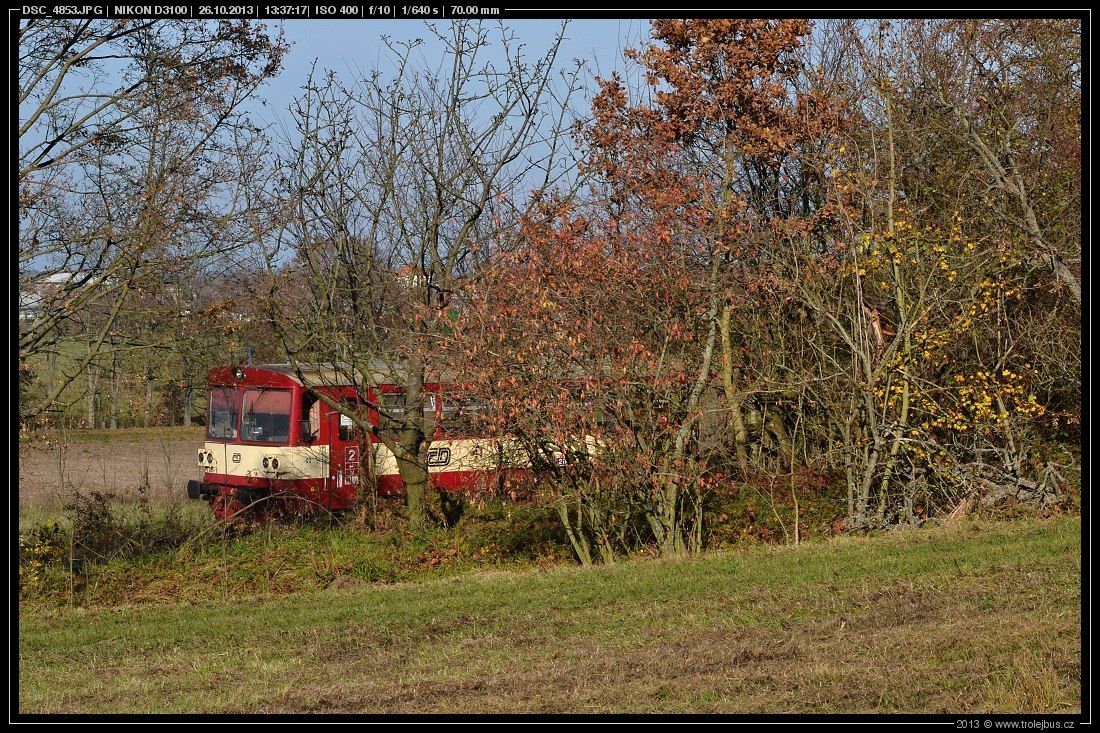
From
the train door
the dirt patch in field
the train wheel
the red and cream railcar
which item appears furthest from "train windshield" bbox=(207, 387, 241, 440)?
the train door

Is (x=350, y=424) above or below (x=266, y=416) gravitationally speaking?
below

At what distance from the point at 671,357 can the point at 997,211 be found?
19.8 ft

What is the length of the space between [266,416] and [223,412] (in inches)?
38.1

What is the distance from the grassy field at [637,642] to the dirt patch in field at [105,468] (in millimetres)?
4535

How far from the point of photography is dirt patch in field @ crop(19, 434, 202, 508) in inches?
620

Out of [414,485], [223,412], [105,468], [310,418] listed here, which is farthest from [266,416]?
[105,468]

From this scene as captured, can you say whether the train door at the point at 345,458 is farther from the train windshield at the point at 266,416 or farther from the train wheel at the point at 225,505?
the train wheel at the point at 225,505

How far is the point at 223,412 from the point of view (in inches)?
674

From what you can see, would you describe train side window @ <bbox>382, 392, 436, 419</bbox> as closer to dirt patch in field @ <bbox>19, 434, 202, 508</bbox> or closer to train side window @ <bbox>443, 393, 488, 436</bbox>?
train side window @ <bbox>443, 393, 488, 436</bbox>

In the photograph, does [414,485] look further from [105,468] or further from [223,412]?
[105,468]

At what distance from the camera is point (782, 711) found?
5.51 metres

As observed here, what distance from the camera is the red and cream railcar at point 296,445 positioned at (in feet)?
53.2
